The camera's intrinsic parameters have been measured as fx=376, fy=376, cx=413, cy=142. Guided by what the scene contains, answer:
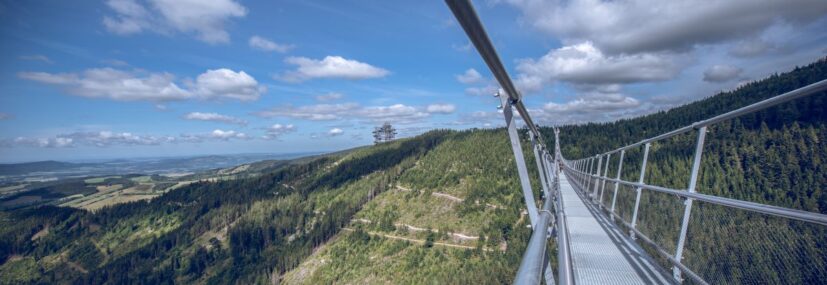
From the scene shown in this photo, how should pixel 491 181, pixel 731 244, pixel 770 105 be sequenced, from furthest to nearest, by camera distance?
pixel 491 181 < pixel 731 244 < pixel 770 105

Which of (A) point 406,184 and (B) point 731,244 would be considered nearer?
(B) point 731,244

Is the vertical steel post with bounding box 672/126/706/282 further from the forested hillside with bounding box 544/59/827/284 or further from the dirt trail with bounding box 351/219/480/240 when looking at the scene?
the dirt trail with bounding box 351/219/480/240

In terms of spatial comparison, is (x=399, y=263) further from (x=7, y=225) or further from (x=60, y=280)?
(x=7, y=225)

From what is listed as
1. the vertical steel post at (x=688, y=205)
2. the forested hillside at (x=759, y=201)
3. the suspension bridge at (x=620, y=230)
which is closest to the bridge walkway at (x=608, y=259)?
the suspension bridge at (x=620, y=230)

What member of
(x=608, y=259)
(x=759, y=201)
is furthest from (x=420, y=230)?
(x=759, y=201)

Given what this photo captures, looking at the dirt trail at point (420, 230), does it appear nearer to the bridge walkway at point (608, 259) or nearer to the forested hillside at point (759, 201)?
the bridge walkway at point (608, 259)

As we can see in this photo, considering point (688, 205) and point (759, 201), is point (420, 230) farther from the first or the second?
point (688, 205)

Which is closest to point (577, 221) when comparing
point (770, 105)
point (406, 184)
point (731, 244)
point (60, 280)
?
point (731, 244)
